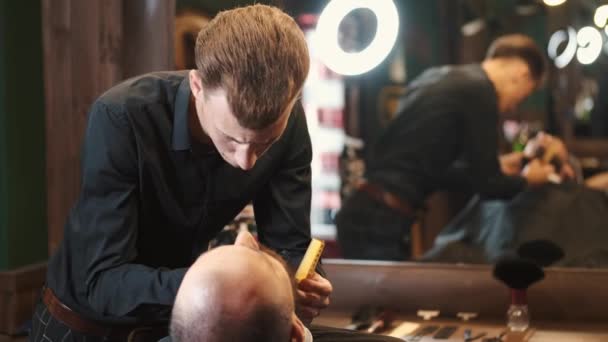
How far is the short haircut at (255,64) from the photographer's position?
1638mm

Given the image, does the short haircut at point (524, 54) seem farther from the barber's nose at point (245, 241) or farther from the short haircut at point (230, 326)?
the short haircut at point (230, 326)

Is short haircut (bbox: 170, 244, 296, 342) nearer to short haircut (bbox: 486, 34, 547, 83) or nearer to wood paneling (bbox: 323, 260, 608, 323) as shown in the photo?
wood paneling (bbox: 323, 260, 608, 323)

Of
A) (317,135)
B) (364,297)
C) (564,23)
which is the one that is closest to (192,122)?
(364,297)

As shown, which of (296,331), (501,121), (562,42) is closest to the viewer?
(296,331)

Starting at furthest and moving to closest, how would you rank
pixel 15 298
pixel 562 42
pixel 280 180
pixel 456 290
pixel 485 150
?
pixel 562 42
pixel 485 150
pixel 456 290
pixel 15 298
pixel 280 180

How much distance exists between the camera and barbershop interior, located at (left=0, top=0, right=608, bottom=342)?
1.69 m

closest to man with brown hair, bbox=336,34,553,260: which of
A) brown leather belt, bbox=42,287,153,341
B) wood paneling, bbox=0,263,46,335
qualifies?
wood paneling, bbox=0,263,46,335

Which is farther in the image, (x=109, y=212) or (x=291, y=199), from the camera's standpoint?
(x=291, y=199)

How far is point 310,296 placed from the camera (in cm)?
173

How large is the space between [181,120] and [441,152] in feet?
7.37

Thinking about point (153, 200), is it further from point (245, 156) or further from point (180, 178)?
point (245, 156)

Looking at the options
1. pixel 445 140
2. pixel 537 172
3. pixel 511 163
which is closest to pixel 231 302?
pixel 445 140

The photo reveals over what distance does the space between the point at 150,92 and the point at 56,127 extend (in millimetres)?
1187

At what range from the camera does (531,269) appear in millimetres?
2939
